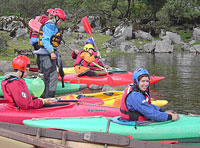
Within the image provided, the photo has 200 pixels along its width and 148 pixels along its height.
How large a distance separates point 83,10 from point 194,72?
2783 cm

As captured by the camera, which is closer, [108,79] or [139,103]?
[139,103]

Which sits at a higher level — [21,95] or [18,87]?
[18,87]

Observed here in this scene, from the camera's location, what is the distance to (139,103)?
4145 mm

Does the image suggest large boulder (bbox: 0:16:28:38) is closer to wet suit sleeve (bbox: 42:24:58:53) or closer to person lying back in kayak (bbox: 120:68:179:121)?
wet suit sleeve (bbox: 42:24:58:53)

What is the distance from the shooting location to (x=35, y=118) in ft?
15.4

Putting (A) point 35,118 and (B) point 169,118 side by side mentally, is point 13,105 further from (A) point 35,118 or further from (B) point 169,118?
(B) point 169,118

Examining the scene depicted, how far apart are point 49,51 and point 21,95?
7.36 ft

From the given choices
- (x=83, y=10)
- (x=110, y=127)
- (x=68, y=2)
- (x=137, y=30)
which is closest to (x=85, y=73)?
(x=110, y=127)

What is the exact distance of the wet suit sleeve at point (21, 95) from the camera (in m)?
4.61

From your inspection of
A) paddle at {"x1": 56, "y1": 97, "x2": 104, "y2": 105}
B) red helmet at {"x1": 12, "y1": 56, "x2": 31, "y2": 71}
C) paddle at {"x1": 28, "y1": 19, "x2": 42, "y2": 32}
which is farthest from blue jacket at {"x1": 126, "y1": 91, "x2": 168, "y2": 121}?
paddle at {"x1": 28, "y1": 19, "x2": 42, "y2": 32}

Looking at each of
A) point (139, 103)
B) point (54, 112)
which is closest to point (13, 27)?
point (54, 112)

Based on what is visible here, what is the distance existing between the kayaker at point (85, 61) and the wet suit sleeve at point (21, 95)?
473 cm

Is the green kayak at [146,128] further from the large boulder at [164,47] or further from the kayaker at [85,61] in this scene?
the large boulder at [164,47]

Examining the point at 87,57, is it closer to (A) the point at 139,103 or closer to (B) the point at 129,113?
(B) the point at 129,113
